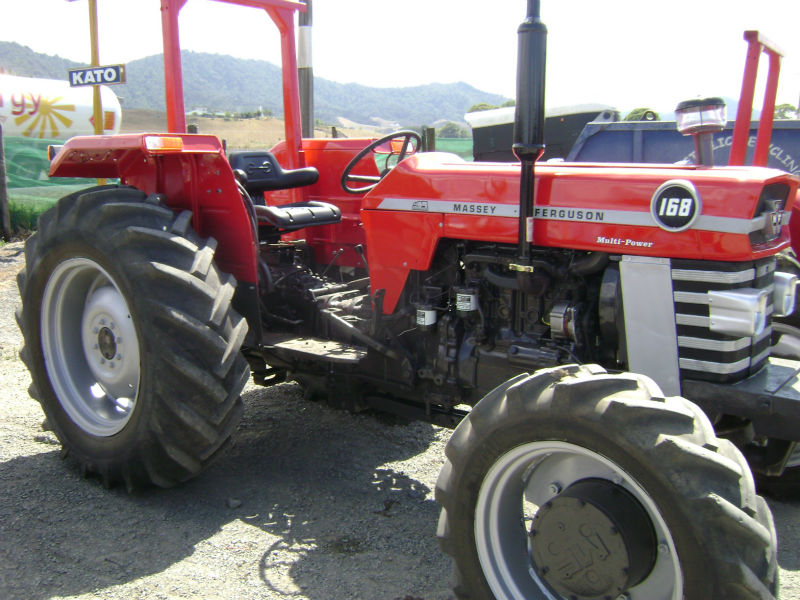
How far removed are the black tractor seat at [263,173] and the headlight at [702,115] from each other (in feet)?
7.50

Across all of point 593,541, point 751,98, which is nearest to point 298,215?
point 751,98

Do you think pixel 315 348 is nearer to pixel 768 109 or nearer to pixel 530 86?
pixel 530 86

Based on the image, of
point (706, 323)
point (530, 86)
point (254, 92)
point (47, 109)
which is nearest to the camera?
point (530, 86)

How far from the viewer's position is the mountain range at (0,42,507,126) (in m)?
98.0

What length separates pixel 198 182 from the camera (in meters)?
3.48

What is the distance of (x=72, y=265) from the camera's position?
3277 mm

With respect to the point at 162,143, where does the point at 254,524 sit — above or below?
below

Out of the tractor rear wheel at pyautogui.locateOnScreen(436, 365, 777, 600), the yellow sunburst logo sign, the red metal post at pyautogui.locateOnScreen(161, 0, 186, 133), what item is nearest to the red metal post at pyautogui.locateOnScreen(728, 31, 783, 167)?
the tractor rear wheel at pyautogui.locateOnScreen(436, 365, 777, 600)

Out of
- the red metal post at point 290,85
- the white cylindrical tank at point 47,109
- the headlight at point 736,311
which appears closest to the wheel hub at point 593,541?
the headlight at point 736,311

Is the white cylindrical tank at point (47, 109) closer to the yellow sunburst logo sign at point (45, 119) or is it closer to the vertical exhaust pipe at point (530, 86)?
the yellow sunburst logo sign at point (45, 119)

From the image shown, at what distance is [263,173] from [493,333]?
6.09ft

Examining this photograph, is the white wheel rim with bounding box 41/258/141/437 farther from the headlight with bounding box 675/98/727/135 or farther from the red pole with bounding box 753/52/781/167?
the red pole with bounding box 753/52/781/167

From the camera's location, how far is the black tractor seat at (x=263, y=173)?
4.09 meters

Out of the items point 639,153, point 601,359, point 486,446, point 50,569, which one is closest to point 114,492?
point 50,569
